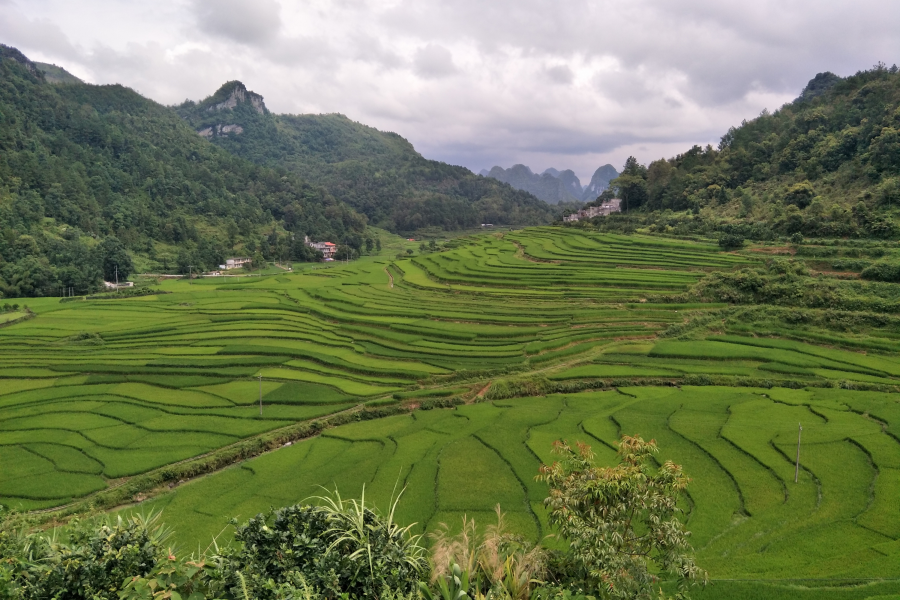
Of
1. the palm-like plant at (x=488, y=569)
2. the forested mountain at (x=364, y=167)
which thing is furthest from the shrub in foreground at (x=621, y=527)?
the forested mountain at (x=364, y=167)

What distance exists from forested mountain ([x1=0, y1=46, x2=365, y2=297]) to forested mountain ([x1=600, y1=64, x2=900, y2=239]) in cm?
4630

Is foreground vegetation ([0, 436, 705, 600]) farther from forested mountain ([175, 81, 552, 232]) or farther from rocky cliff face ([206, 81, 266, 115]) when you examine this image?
rocky cliff face ([206, 81, 266, 115])

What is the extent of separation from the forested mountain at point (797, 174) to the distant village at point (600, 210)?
2.88 metres

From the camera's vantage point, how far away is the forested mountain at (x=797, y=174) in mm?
34312

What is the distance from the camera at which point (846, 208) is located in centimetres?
3409

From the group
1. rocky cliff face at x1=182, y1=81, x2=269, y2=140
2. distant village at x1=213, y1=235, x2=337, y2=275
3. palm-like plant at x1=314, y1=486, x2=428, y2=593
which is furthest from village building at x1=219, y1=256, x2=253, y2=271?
rocky cliff face at x1=182, y1=81, x2=269, y2=140

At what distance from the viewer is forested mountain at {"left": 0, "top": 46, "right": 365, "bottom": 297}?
4941cm

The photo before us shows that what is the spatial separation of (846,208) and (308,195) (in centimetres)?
7793

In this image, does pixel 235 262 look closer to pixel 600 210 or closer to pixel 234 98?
pixel 600 210

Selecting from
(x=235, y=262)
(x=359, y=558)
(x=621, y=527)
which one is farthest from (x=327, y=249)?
(x=359, y=558)

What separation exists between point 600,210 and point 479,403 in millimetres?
53890

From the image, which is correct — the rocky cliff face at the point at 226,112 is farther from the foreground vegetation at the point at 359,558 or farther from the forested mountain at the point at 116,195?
the foreground vegetation at the point at 359,558

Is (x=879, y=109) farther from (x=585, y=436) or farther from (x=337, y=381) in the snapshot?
(x=337, y=381)

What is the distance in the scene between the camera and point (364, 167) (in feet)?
433
